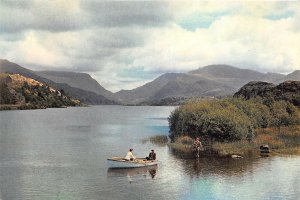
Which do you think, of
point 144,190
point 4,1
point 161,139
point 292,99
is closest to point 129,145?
point 161,139

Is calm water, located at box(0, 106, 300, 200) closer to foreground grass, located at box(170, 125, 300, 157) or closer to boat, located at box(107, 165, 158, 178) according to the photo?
boat, located at box(107, 165, 158, 178)

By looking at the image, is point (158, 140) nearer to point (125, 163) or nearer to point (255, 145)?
point (255, 145)

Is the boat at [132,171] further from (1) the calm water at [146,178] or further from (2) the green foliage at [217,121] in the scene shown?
(2) the green foliage at [217,121]

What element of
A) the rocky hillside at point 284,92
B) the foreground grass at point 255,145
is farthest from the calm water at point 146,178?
the rocky hillside at point 284,92

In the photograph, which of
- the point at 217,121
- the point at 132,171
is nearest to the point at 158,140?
the point at 217,121

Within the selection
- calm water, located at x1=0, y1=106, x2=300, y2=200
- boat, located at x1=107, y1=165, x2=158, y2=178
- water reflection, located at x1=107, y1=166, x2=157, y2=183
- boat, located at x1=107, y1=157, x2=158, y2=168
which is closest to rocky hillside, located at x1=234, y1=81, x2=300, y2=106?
calm water, located at x1=0, y1=106, x2=300, y2=200

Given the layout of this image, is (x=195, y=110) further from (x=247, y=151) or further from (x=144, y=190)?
(x=144, y=190)

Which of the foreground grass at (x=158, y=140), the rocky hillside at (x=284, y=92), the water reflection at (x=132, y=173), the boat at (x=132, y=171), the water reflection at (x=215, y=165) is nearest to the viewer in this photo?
the water reflection at (x=132, y=173)

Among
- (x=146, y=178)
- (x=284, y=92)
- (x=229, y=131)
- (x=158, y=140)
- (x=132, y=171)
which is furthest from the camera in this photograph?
(x=284, y=92)
